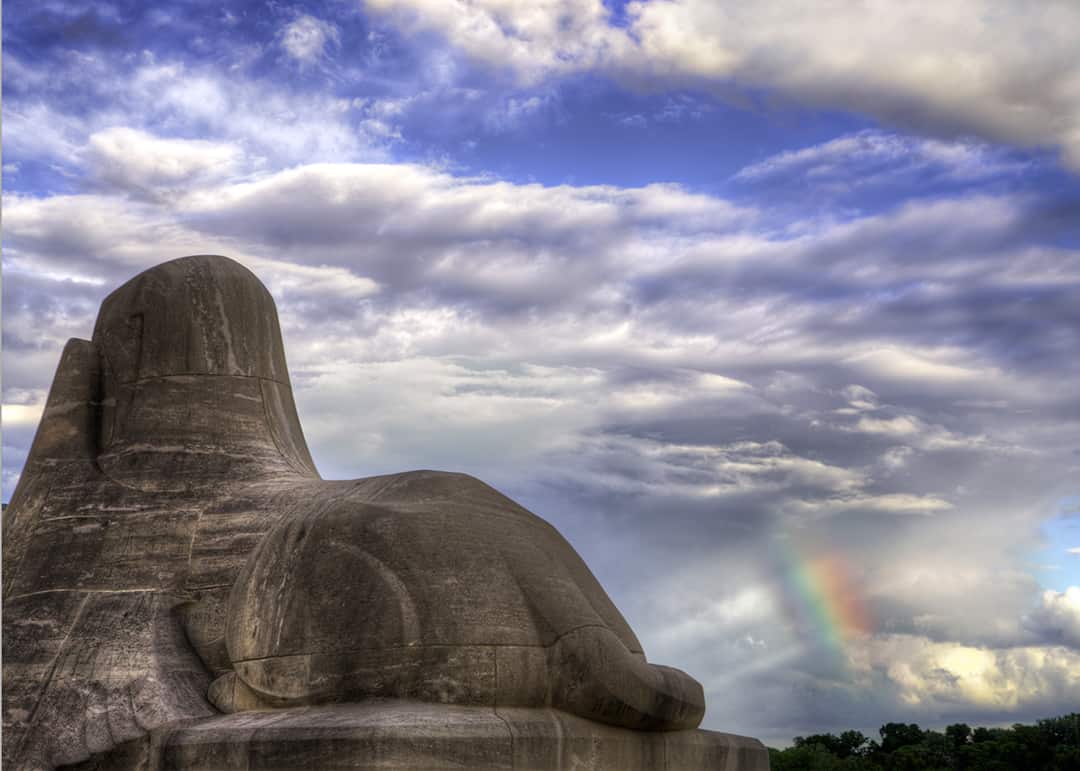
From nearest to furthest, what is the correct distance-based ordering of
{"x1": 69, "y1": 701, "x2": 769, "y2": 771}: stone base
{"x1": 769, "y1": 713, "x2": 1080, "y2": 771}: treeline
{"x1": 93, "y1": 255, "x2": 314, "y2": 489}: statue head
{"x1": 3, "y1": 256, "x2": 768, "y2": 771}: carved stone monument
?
1. {"x1": 69, "y1": 701, "x2": 769, "y2": 771}: stone base
2. {"x1": 3, "y1": 256, "x2": 768, "y2": 771}: carved stone monument
3. {"x1": 93, "y1": 255, "x2": 314, "y2": 489}: statue head
4. {"x1": 769, "y1": 713, "x2": 1080, "y2": 771}: treeline

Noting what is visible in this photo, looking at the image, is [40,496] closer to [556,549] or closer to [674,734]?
[556,549]

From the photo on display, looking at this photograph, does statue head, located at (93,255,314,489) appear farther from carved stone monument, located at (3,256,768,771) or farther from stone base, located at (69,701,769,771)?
stone base, located at (69,701,769,771)

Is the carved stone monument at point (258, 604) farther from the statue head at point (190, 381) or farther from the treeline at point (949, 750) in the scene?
the treeline at point (949, 750)

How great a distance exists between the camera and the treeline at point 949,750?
36125 millimetres

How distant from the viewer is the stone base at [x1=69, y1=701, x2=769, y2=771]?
895cm

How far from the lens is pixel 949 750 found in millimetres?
38688

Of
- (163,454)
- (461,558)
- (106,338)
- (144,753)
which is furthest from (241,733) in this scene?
(106,338)

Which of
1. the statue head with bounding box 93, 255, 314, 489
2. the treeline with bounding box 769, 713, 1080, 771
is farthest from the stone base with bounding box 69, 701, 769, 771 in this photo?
the treeline with bounding box 769, 713, 1080, 771

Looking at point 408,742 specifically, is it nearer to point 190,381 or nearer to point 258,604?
point 258,604

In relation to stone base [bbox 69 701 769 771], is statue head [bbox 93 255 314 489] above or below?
above

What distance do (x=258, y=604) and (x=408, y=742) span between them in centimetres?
196

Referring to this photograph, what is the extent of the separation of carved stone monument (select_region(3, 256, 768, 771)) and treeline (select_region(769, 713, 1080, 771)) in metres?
27.2

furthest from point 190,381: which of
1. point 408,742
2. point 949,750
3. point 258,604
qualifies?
point 949,750

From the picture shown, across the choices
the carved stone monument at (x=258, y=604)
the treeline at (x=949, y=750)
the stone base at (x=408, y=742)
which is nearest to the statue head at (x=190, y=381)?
the carved stone monument at (x=258, y=604)
